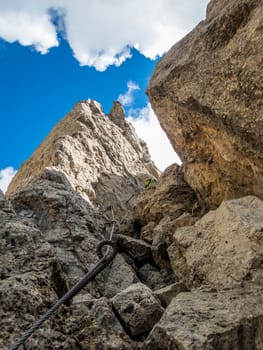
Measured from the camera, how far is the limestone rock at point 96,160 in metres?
19.8

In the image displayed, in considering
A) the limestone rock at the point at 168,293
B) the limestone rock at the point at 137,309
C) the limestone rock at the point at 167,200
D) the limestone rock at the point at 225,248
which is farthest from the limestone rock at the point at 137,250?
the limestone rock at the point at 137,309

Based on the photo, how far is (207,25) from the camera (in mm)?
10992

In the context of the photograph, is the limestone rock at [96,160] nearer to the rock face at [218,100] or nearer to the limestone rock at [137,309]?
the rock face at [218,100]

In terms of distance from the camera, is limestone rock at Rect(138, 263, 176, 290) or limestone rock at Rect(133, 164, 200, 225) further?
limestone rock at Rect(133, 164, 200, 225)

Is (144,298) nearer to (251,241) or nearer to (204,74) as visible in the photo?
(251,241)

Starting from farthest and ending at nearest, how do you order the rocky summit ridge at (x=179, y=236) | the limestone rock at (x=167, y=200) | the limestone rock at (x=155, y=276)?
the limestone rock at (x=167, y=200), the limestone rock at (x=155, y=276), the rocky summit ridge at (x=179, y=236)

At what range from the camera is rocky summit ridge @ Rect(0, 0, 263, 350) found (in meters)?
4.87

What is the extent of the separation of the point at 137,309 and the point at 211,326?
2090 millimetres

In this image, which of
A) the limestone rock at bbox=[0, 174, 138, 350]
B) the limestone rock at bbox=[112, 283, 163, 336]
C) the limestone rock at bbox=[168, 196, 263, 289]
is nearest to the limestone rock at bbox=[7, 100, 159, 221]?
the limestone rock at bbox=[0, 174, 138, 350]

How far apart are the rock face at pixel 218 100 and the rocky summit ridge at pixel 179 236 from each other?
0.14 ft

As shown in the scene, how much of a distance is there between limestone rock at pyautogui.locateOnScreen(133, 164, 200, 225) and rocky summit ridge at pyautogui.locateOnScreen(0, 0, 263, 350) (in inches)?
2.3

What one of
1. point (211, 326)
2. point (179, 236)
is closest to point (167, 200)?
point (179, 236)

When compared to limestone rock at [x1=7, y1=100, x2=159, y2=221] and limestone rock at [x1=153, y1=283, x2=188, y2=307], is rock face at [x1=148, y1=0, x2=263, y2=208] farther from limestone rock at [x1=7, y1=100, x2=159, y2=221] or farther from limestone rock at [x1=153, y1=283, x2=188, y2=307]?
limestone rock at [x1=7, y1=100, x2=159, y2=221]

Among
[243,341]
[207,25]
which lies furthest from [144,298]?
[207,25]
